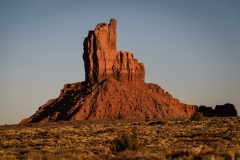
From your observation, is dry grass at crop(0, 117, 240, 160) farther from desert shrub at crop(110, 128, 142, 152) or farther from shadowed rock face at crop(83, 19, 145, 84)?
shadowed rock face at crop(83, 19, 145, 84)

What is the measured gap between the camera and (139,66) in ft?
449

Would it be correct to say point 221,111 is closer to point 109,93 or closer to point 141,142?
point 109,93

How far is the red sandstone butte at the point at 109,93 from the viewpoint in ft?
373

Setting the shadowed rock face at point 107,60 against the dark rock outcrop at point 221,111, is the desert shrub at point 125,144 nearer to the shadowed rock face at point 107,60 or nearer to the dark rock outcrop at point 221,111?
the shadowed rock face at point 107,60

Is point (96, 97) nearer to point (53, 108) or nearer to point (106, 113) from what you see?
point (106, 113)

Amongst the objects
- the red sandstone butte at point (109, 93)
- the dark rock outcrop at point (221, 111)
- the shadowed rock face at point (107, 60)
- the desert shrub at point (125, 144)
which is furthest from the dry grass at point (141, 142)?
the dark rock outcrop at point (221, 111)

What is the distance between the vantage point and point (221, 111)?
136000 mm

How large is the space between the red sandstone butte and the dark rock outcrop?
3953mm

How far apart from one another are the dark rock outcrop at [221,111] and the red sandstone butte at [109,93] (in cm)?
395

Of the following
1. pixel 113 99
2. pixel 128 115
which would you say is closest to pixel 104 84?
pixel 113 99

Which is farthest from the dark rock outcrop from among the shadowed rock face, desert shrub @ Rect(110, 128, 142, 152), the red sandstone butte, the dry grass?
desert shrub @ Rect(110, 128, 142, 152)

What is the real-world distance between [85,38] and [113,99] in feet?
95.8

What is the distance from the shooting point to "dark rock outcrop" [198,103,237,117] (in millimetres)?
133275

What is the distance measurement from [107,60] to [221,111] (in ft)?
130
